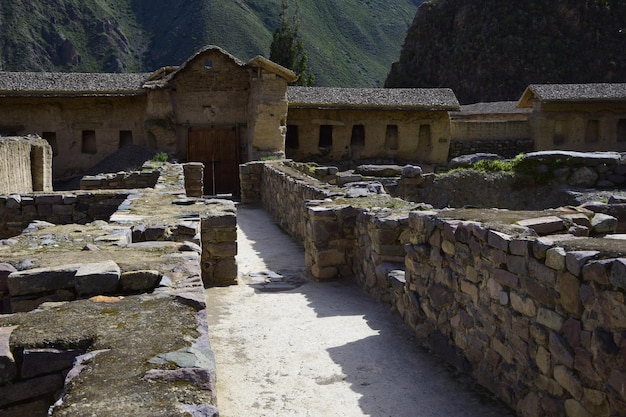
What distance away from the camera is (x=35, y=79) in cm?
2231

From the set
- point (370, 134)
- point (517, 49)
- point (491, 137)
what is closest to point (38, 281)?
point (370, 134)

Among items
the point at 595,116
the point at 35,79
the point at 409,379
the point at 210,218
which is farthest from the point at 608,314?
the point at 595,116

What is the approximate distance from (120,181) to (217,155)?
812 centimetres

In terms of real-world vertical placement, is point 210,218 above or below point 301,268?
above

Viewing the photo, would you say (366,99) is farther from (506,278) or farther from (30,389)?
(30,389)

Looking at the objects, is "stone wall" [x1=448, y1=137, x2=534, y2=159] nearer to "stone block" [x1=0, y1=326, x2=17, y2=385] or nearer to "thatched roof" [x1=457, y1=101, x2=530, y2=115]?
"thatched roof" [x1=457, y1=101, x2=530, y2=115]

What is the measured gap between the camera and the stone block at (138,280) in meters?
4.34

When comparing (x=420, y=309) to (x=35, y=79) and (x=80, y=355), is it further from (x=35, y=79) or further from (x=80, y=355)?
(x=35, y=79)

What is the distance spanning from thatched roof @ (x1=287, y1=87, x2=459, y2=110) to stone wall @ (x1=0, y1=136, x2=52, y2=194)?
32.6 ft

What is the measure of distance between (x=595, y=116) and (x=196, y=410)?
28.1 metres

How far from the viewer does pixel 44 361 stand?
3.25 m

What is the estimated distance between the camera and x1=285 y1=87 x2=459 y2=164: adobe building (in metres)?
24.9

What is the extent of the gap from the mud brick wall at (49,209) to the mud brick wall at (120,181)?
433 cm

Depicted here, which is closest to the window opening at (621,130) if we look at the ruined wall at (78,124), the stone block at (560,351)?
the ruined wall at (78,124)
